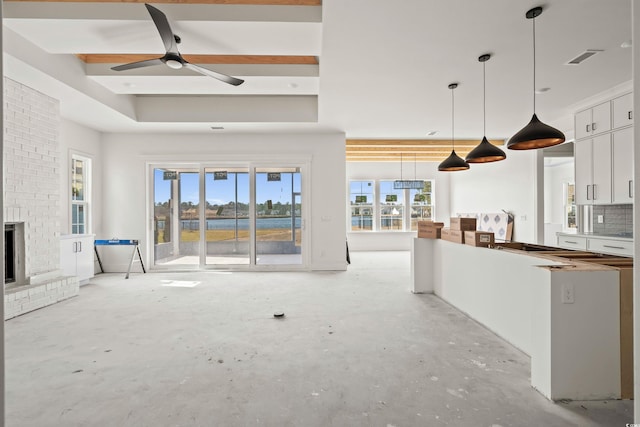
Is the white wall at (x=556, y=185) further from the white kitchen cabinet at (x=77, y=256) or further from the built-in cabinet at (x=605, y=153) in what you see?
the white kitchen cabinet at (x=77, y=256)

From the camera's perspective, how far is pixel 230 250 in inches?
277

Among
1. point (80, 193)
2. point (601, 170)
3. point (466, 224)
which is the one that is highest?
point (601, 170)

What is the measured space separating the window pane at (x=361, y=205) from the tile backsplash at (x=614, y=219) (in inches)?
252

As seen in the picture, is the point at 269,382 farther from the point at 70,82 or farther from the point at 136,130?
the point at 136,130

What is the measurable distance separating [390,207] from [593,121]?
6602 millimetres

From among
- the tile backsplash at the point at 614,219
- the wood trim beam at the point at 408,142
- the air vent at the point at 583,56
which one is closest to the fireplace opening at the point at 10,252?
the wood trim beam at the point at 408,142

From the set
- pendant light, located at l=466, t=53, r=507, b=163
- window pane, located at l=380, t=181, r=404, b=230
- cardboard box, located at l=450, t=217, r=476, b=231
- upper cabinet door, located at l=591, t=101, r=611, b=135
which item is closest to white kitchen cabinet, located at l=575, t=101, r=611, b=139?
upper cabinet door, located at l=591, t=101, r=611, b=135

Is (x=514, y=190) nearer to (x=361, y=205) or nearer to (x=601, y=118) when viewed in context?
(x=601, y=118)

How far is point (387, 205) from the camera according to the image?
36.9 feet

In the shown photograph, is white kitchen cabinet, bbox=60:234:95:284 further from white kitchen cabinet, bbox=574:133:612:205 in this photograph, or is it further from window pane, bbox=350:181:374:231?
white kitchen cabinet, bbox=574:133:612:205

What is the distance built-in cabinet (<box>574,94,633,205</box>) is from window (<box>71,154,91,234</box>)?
8544mm

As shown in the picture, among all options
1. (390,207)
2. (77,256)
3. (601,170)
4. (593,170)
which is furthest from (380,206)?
(77,256)

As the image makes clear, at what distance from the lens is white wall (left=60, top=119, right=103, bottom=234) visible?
225 inches

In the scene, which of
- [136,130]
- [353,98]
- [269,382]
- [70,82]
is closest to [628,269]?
[269,382]
